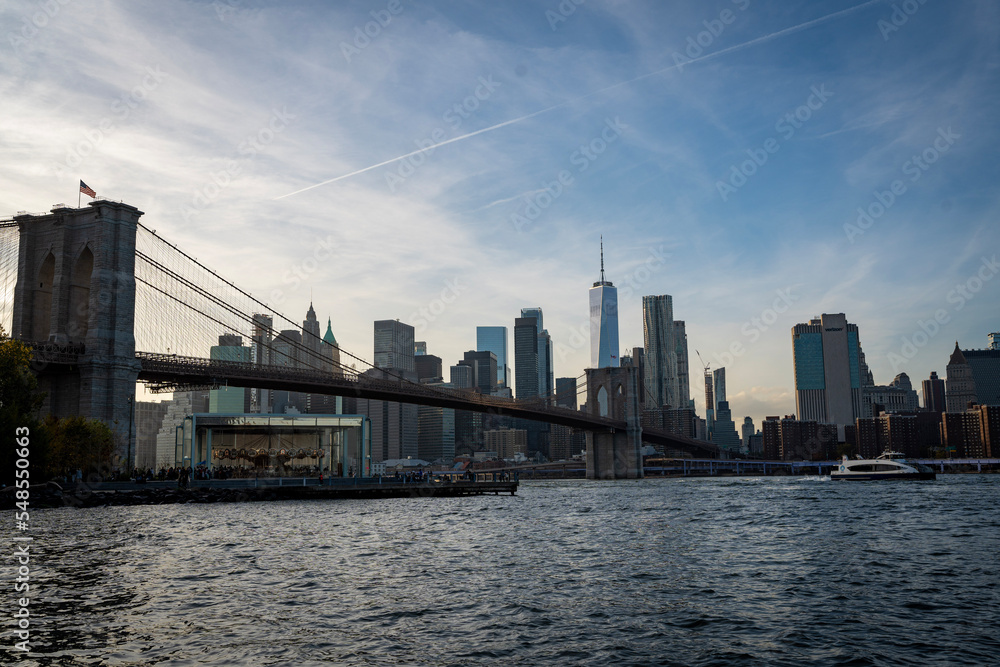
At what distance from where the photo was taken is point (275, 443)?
8556 centimetres

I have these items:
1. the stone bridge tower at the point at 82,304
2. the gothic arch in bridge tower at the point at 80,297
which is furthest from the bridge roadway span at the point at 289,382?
the gothic arch in bridge tower at the point at 80,297

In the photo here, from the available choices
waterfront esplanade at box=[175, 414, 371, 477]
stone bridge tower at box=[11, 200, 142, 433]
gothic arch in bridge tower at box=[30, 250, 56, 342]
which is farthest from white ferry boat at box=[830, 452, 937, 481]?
gothic arch in bridge tower at box=[30, 250, 56, 342]

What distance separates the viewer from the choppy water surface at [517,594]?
14.1 metres

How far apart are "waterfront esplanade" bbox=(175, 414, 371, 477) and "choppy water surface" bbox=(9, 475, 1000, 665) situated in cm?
4560

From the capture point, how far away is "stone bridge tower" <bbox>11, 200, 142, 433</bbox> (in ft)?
202

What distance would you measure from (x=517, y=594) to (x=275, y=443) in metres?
70.5

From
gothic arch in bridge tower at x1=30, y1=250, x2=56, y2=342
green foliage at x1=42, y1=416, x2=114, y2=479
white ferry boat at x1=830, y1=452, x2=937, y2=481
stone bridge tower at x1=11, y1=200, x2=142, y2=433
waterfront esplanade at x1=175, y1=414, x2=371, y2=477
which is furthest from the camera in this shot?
white ferry boat at x1=830, y1=452, x2=937, y2=481

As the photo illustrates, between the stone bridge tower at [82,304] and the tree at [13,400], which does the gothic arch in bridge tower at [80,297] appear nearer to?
the stone bridge tower at [82,304]

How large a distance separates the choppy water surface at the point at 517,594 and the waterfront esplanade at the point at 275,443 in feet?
150

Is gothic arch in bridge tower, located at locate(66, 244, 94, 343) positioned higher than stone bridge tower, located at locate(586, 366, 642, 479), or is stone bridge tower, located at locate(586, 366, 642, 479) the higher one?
gothic arch in bridge tower, located at locate(66, 244, 94, 343)

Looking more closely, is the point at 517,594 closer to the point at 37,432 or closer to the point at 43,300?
the point at 37,432

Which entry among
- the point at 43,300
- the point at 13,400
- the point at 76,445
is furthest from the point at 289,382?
the point at 13,400

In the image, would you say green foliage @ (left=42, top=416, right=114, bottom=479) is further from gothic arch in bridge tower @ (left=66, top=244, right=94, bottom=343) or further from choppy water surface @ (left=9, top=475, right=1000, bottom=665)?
choppy water surface @ (left=9, top=475, right=1000, bottom=665)

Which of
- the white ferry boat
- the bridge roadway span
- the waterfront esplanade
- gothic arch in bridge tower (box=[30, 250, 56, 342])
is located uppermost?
gothic arch in bridge tower (box=[30, 250, 56, 342])
